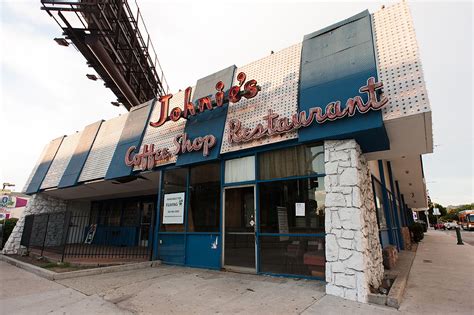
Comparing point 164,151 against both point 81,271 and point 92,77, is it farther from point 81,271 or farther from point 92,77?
point 92,77

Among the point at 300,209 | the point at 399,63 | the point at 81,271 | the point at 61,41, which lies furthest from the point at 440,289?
the point at 61,41

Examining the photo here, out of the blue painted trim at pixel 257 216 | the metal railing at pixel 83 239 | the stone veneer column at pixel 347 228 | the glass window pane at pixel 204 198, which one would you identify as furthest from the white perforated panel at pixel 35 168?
the stone veneer column at pixel 347 228

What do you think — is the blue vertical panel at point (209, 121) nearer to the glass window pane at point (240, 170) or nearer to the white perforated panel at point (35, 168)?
the glass window pane at point (240, 170)

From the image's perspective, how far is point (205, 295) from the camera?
5.56m

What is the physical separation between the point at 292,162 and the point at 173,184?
4.69 metres

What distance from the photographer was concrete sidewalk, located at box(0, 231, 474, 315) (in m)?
4.75

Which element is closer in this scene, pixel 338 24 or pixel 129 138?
pixel 338 24

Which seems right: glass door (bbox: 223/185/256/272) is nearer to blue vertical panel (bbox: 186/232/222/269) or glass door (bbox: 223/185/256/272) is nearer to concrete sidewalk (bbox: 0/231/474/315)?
blue vertical panel (bbox: 186/232/222/269)

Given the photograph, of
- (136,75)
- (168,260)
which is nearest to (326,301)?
(168,260)

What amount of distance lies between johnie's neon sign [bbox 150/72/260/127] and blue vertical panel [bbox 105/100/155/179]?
5.76ft

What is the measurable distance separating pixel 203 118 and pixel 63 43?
22.8ft

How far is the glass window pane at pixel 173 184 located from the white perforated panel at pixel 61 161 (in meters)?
8.10

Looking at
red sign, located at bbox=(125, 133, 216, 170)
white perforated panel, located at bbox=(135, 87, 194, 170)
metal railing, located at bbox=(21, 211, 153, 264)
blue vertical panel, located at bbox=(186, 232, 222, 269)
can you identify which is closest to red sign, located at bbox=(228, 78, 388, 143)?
red sign, located at bbox=(125, 133, 216, 170)

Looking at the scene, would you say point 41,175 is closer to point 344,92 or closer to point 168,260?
point 168,260
